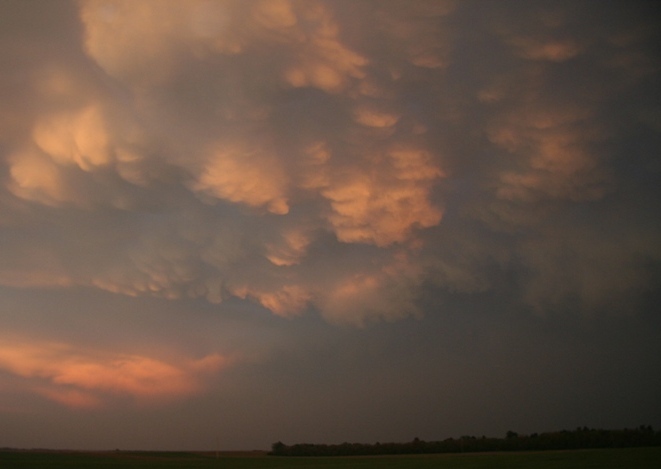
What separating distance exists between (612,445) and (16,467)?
77.6 m

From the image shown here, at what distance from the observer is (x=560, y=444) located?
275ft

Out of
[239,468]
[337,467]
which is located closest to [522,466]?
[337,467]

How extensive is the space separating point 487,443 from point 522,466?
47.4 metres

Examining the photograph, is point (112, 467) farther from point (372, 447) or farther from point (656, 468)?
point (372, 447)

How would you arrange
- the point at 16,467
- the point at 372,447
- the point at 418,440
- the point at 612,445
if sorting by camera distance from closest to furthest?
the point at 16,467 < the point at 612,445 < the point at 418,440 < the point at 372,447

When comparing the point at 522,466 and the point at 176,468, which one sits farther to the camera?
the point at 176,468

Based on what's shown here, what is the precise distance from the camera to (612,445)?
3214 inches

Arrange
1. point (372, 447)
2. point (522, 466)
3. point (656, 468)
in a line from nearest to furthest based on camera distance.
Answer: point (656, 468)
point (522, 466)
point (372, 447)

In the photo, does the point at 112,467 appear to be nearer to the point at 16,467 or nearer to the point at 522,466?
the point at 16,467

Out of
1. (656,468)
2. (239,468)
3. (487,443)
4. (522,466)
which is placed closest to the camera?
(656,468)

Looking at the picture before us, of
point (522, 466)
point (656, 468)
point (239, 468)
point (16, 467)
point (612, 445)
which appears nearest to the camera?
point (656, 468)

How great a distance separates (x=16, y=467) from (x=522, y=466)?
42873 mm

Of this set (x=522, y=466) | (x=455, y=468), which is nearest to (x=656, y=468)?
(x=522, y=466)

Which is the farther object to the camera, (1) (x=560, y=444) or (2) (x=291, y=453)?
(2) (x=291, y=453)
